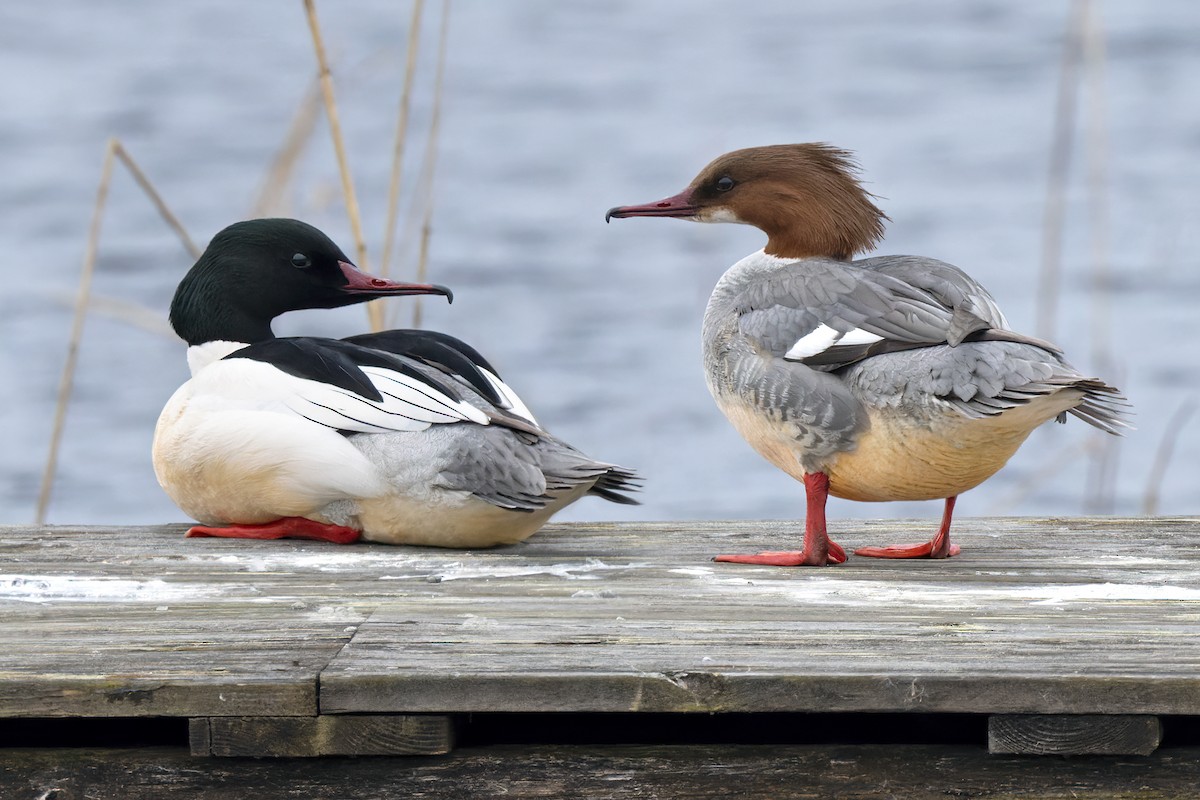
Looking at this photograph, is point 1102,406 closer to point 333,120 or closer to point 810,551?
point 810,551

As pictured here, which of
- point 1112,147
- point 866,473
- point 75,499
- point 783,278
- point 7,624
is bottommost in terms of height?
point 75,499

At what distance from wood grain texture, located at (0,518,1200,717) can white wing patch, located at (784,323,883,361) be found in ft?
1.47

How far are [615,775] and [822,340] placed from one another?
1.12 metres

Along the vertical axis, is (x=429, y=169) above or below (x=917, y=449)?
above

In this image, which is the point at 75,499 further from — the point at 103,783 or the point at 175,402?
the point at 103,783

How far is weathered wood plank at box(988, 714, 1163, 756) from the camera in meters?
2.66

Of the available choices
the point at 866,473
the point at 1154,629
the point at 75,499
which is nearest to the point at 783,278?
the point at 866,473

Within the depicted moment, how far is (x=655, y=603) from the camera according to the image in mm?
3182

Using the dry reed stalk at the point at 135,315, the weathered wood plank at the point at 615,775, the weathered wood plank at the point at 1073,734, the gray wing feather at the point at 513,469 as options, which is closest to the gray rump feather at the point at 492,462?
the gray wing feather at the point at 513,469

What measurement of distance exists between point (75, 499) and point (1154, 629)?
6.57 metres

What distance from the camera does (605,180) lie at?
12.9 m

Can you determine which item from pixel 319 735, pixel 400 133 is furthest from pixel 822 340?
pixel 400 133

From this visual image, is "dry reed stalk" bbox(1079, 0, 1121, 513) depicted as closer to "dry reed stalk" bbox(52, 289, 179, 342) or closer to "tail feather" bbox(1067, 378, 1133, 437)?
"tail feather" bbox(1067, 378, 1133, 437)

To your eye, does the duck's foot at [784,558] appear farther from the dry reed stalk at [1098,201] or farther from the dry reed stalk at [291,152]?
the dry reed stalk at [1098,201]
